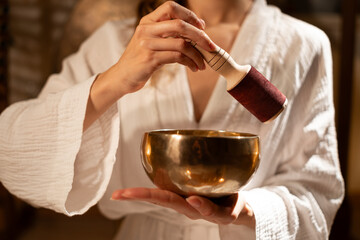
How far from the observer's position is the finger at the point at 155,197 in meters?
0.54

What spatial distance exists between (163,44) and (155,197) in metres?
0.22

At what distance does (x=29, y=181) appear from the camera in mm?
782

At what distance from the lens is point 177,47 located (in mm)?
611

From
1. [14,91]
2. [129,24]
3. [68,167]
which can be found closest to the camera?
[68,167]

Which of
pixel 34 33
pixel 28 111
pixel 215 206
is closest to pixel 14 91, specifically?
pixel 34 33

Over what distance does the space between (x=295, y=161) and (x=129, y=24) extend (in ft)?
1.70

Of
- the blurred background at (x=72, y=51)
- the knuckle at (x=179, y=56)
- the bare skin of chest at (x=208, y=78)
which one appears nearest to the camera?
the knuckle at (x=179, y=56)

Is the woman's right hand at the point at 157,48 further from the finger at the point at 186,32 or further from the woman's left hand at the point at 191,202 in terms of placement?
the woman's left hand at the point at 191,202

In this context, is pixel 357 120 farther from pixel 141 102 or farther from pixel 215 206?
pixel 215 206

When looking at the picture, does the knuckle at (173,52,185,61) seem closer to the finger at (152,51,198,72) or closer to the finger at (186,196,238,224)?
the finger at (152,51,198,72)

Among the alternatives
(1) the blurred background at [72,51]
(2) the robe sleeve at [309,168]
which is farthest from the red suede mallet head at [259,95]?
(1) the blurred background at [72,51]

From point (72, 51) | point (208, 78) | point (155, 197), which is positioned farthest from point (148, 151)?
point (72, 51)

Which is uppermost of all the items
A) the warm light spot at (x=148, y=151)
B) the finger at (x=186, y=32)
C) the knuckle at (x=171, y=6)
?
the knuckle at (x=171, y=6)

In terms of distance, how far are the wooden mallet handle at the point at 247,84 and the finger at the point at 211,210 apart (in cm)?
15
